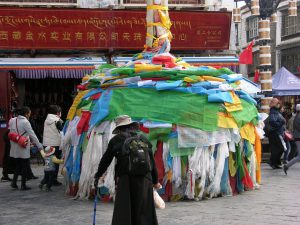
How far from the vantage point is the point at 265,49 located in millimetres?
16703

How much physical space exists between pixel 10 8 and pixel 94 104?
7.01 m

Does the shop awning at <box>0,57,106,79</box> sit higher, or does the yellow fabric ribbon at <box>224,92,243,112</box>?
the shop awning at <box>0,57,106,79</box>

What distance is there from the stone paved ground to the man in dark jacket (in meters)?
2.48

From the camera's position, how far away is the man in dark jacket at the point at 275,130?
11438 millimetres

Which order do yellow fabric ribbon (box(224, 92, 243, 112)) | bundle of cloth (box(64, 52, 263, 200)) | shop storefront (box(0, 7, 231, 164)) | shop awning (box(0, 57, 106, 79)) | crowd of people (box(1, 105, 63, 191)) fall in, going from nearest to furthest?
bundle of cloth (box(64, 52, 263, 200)) → yellow fabric ribbon (box(224, 92, 243, 112)) → crowd of people (box(1, 105, 63, 191)) → shop awning (box(0, 57, 106, 79)) → shop storefront (box(0, 7, 231, 164))

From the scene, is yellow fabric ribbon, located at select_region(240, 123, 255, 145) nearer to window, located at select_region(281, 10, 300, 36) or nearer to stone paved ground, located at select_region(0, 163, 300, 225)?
stone paved ground, located at select_region(0, 163, 300, 225)

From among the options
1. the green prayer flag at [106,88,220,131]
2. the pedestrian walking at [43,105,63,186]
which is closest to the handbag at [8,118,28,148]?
the pedestrian walking at [43,105,63,186]

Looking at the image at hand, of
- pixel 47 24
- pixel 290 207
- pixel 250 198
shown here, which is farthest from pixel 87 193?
pixel 47 24

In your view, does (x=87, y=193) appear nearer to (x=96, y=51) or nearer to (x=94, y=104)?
(x=94, y=104)

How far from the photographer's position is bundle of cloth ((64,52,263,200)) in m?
7.81

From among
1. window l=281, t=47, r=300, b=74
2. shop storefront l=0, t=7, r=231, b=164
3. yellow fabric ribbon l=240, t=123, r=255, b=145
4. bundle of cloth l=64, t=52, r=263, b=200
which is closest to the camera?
bundle of cloth l=64, t=52, r=263, b=200

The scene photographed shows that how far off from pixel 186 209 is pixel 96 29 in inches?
346

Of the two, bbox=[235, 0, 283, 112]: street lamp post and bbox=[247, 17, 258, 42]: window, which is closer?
bbox=[235, 0, 283, 112]: street lamp post

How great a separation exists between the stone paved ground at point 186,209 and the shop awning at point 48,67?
5315mm
